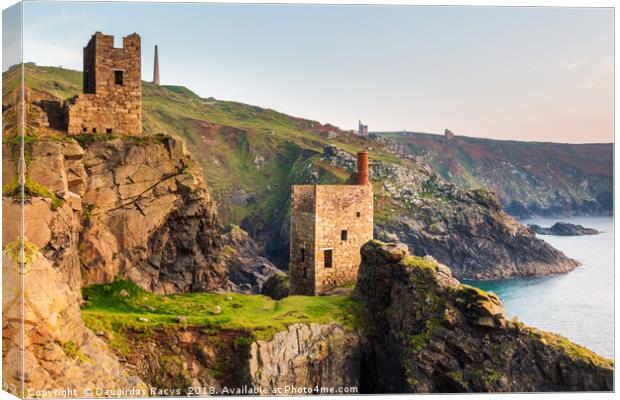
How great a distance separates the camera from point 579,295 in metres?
42.1

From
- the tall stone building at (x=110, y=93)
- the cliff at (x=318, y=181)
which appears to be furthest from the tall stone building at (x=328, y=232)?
the cliff at (x=318, y=181)

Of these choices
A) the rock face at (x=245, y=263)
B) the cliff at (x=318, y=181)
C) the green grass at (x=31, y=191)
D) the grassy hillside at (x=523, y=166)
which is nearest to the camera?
the green grass at (x=31, y=191)

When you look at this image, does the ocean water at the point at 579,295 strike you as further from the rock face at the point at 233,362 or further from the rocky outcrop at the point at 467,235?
the rock face at the point at 233,362

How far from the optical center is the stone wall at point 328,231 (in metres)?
33.7

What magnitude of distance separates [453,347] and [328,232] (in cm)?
951

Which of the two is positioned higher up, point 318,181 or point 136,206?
point 318,181

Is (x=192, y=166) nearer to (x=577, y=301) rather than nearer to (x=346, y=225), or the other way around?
(x=346, y=225)

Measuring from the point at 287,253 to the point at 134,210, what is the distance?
181 ft

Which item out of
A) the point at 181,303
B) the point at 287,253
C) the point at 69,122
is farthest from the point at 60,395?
the point at 287,253

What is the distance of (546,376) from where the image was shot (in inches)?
976

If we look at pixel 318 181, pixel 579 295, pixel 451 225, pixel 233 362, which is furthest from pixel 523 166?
pixel 233 362

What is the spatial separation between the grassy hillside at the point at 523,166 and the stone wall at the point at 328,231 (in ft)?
31.6

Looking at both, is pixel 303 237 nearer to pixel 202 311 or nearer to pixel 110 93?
pixel 202 311

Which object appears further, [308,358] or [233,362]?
[308,358]
